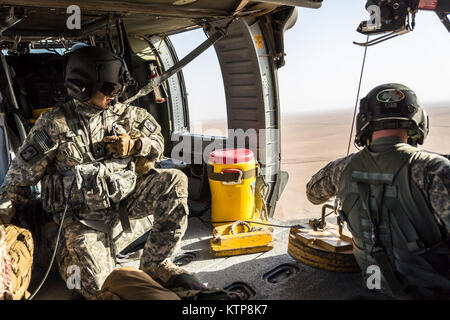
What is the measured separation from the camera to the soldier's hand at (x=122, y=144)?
2.57m

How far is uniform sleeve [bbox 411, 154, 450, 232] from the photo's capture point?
1.80 meters

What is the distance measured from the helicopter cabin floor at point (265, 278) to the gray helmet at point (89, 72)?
4.54 ft

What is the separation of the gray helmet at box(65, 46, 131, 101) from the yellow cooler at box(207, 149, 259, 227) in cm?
132

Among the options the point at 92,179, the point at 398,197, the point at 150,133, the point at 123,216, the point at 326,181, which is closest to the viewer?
the point at 398,197

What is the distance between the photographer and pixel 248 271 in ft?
9.08

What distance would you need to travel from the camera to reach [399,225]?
196cm

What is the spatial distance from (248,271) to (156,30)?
346 centimetres

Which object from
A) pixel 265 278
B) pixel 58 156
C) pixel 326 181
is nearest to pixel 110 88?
pixel 58 156

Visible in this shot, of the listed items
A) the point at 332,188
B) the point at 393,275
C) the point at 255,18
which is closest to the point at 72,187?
the point at 332,188

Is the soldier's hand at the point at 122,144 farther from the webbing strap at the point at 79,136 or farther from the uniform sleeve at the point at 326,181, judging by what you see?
the uniform sleeve at the point at 326,181

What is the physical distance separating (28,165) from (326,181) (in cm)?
195

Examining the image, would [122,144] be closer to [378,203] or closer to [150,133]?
[150,133]

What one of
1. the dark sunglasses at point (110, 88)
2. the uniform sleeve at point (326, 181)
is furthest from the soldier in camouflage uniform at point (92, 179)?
the uniform sleeve at point (326, 181)
